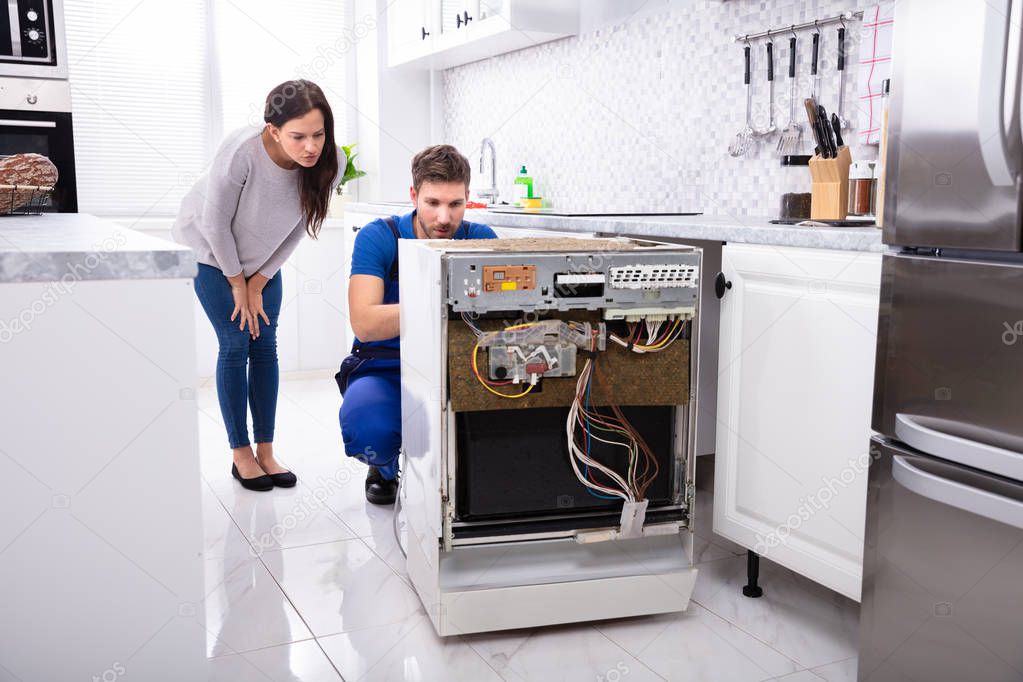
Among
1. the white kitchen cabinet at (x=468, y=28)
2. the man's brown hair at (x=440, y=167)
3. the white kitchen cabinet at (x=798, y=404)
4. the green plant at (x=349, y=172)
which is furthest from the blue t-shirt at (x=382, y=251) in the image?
the green plant at (x=349, y=172)

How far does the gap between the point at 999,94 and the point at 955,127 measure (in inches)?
3.2

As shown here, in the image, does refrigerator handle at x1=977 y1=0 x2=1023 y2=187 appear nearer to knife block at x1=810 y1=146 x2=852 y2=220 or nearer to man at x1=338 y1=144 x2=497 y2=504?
knife block at x1=810 y1=146 x2=852 y2=220

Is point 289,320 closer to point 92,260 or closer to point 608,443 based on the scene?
point 608,443

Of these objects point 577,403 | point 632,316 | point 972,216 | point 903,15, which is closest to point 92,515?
point 577,403

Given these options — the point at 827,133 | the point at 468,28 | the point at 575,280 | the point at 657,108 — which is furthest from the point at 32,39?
the point at 827,133

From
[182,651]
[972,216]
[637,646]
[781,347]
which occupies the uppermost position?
[972,216]

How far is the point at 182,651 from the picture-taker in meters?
1.19

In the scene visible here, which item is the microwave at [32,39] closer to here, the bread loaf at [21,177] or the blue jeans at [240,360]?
the blue jeans at [240,360]

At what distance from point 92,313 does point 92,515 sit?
0.26 meters

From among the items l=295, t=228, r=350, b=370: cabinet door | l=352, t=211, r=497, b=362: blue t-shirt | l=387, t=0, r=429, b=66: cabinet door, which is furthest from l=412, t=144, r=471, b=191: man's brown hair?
l=295, t=228, r=350, b=370: cabinet door

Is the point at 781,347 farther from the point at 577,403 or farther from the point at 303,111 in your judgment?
the point at 303,111

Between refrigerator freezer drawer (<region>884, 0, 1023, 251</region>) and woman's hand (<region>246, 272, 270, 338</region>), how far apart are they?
189cm

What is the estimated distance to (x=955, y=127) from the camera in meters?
1.35

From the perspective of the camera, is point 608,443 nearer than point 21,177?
Yes
